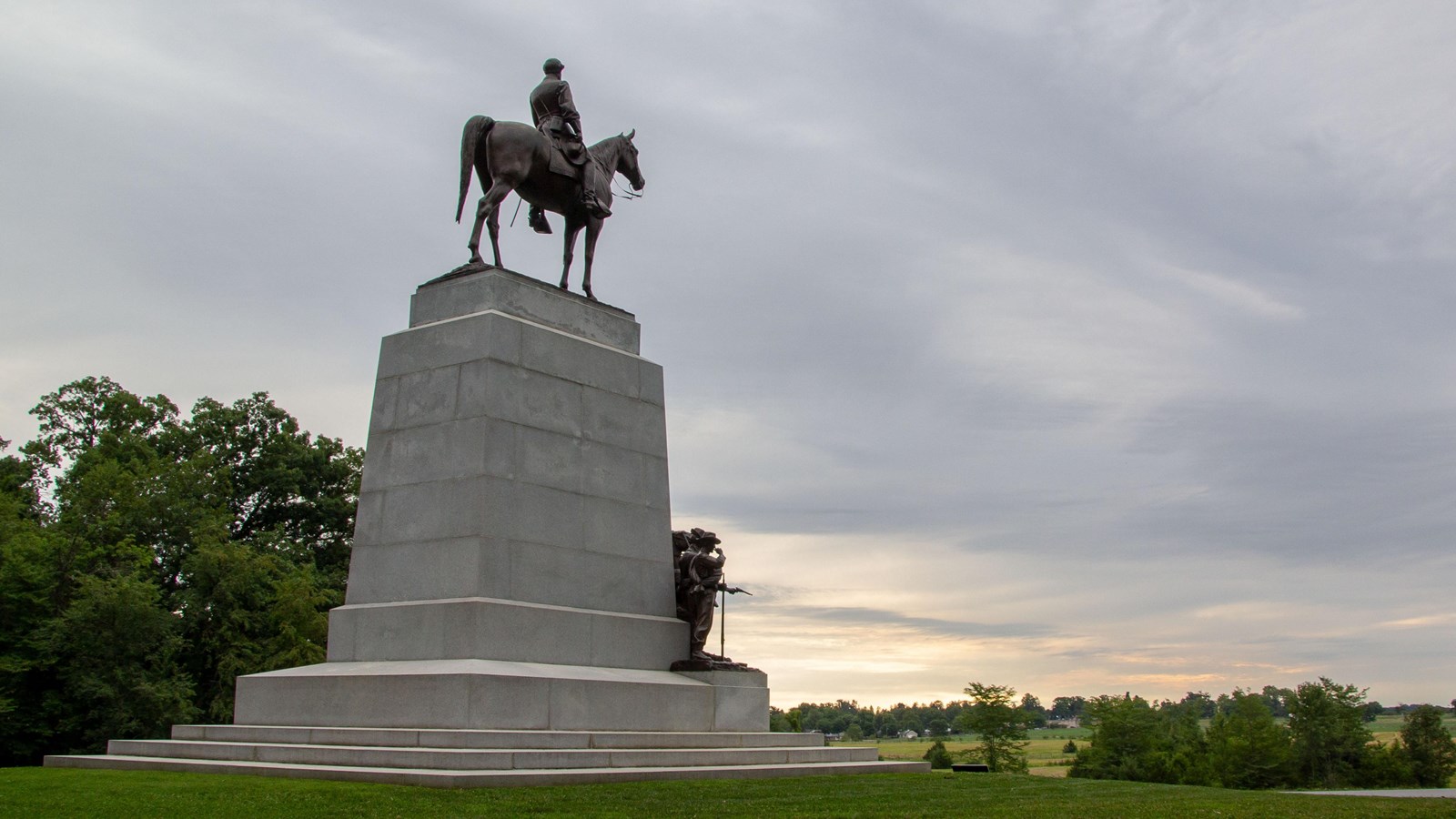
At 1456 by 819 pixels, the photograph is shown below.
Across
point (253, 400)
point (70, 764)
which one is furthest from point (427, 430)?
point (253, 400)

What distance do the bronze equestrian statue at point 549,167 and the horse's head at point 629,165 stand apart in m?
0.02

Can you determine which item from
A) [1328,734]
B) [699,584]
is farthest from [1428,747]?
[699,584]

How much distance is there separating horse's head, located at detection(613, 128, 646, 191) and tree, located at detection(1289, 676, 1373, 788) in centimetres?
3934

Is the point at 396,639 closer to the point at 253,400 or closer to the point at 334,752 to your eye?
the point at 334,752

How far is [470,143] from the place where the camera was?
67.5ft

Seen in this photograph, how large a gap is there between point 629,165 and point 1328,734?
4180 cm

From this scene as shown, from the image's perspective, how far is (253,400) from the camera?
49906mm

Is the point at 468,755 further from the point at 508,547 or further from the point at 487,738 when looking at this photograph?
the point at 508,547

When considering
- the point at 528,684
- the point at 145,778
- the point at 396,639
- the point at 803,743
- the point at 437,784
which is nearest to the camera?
the point at 437,784

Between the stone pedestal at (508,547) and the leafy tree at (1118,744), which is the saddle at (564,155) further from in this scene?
the leafy tree at (1118,744)

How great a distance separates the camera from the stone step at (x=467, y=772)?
12734 mm

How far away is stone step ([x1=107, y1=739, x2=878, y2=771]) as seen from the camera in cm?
1349

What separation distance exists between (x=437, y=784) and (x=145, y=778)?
3.76m

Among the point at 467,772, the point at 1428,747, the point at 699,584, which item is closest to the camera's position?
the point at 467,772
